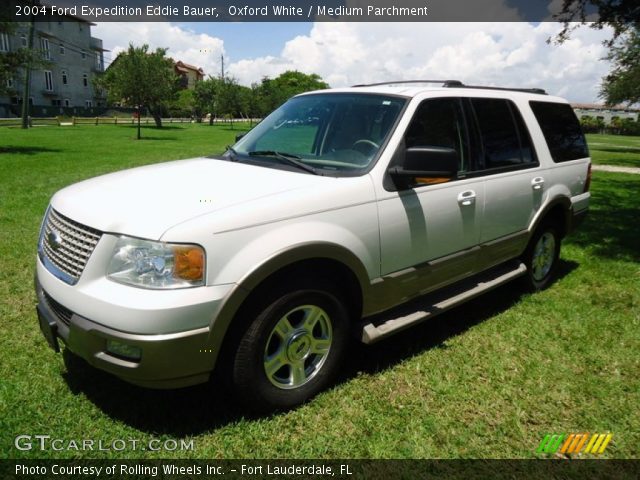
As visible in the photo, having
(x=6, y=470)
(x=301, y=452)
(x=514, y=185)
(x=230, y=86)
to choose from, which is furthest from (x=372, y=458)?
(x=230, y=86)

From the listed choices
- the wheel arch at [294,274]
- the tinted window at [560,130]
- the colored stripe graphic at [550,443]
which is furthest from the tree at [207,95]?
the colored stripe graphic at [550,443]

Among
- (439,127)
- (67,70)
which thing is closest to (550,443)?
(439,127)

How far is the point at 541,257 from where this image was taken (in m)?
5.12

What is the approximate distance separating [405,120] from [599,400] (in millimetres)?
2386

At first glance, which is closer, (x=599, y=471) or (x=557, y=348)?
(x=599, y=471)

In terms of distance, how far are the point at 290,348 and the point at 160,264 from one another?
3.23ft

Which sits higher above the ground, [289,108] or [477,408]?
[289,108]

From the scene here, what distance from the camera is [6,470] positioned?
2.47 meters


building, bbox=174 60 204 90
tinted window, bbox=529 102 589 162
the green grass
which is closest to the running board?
tinted window, bbox=529 102 589 162

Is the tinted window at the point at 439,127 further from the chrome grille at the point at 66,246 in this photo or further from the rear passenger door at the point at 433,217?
the chrome grille at the point at 66,246

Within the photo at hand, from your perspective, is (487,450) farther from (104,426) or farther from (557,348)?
(104,426)

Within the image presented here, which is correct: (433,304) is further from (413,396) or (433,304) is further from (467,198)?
(467,198)

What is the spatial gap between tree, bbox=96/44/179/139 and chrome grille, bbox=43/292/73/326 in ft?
124

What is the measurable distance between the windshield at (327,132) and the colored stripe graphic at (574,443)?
2.06 metres
